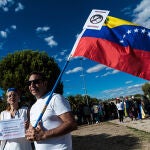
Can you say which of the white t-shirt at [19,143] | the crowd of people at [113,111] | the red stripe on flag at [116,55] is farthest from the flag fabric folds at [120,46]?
the crowd of people at [113,111]

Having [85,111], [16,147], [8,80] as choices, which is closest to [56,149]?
[16,147]

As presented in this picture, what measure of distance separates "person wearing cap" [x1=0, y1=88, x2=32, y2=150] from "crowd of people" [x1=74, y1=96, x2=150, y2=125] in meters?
19.7

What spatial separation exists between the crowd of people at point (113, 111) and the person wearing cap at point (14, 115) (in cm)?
1968

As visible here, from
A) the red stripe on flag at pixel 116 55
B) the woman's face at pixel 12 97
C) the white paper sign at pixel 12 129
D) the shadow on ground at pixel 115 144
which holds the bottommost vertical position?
the shadow on ground at pixel 115 144

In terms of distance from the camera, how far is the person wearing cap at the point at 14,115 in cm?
505

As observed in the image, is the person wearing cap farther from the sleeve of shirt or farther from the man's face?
the sleeve of shirt

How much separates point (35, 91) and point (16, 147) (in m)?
1.16

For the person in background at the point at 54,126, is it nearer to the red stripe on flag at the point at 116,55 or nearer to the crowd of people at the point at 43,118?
the crowd of people at the point at 43,118

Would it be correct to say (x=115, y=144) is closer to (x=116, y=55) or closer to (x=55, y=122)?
(x=116, y=55)

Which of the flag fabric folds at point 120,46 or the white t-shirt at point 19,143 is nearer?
the white t-shirt at point 19,143

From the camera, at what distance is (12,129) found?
4.93 meters

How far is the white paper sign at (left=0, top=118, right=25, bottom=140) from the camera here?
193 inches

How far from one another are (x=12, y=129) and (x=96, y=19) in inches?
78.3

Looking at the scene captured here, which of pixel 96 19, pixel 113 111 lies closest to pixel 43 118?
pixel 96 19
